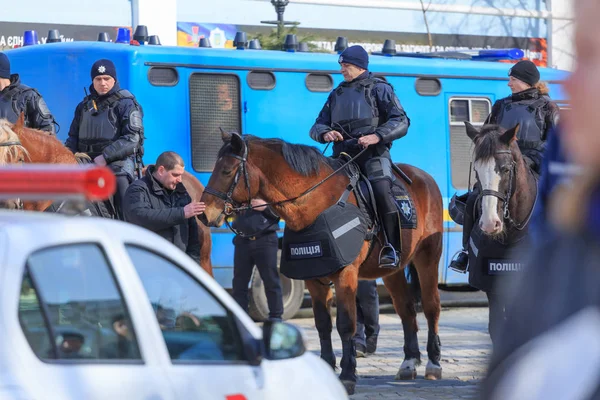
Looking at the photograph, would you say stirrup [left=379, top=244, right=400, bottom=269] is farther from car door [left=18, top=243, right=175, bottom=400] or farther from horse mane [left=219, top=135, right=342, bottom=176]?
car door [left=18, top=243, right=175, bottom=400]

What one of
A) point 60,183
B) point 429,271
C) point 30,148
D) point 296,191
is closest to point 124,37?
point 30,148

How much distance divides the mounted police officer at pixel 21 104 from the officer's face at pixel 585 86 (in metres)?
9.59

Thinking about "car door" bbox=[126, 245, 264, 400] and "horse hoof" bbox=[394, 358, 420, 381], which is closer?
"car door" bbox=[126, 245, 264, 400]

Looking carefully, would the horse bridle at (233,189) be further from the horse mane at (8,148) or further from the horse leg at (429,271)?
the horse leg at (429,271)

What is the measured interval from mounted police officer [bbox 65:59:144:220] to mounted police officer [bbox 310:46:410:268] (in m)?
1.89

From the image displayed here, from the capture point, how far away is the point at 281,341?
425cm

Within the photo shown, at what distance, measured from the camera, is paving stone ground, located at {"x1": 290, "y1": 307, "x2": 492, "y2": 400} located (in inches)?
359

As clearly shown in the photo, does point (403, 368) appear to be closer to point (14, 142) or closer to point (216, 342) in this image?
point (14, 142)

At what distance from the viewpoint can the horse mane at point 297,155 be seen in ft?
30.0

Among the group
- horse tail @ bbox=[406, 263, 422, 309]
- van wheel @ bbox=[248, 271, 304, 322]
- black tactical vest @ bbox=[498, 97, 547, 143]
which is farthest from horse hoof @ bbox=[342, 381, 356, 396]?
van wheel @ bbox=[248, 271, 304, 322]

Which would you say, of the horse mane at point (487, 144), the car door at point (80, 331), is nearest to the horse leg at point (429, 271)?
the horse mane at point (487, 144)

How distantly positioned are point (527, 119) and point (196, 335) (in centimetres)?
586

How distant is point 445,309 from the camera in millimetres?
16781

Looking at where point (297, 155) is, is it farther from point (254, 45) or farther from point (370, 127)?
point (254, 45)
